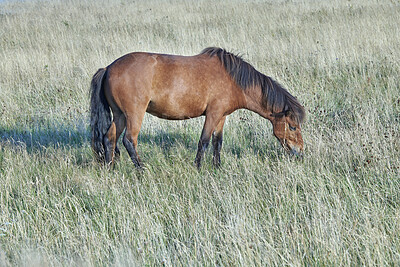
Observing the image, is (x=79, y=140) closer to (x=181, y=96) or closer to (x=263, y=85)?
(x=181, y=96)

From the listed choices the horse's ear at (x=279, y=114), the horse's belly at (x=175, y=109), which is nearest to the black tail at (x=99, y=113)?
the horse's belly at (x=175, y=109)

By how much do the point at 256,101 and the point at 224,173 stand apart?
3.37ft

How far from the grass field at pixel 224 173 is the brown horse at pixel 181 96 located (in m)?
0.31

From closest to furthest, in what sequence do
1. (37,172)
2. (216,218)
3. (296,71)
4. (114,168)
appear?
1. (216,218)
2. (37,172)
3. (114,168)
4. (296,71)

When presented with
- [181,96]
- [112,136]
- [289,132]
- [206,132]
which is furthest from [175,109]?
[289,132]

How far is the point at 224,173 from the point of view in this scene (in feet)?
14.3

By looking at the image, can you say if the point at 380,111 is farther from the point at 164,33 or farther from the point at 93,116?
the point at 164,33

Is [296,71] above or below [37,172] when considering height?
above

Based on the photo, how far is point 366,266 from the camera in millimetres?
2598

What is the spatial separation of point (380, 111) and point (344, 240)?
3453 millimetres

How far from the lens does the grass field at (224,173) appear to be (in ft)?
9.25

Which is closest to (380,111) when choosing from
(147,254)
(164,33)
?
(147,254)

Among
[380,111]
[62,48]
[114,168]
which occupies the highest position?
[62,48]

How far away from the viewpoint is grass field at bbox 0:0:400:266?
9.25 ft
